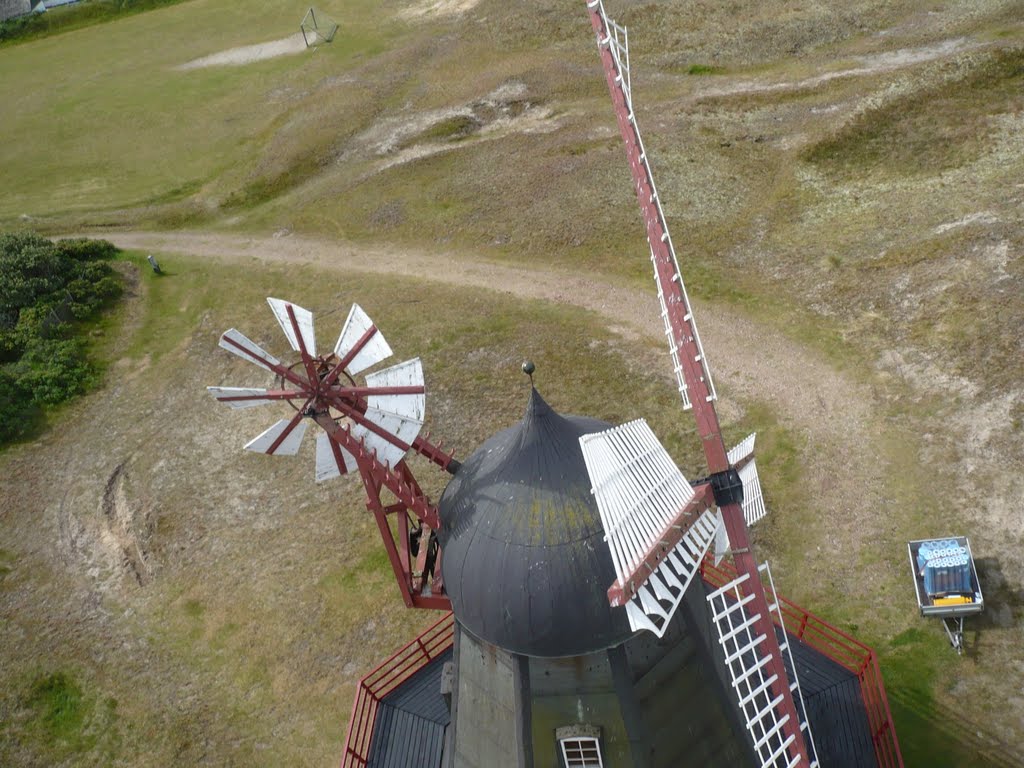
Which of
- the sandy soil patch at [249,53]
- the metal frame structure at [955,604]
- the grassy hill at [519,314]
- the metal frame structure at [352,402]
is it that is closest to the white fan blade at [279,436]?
the metal frame structure at [352,402]

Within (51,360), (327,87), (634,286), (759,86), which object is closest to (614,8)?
(759,86)

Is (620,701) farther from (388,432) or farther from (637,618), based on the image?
(388,432)

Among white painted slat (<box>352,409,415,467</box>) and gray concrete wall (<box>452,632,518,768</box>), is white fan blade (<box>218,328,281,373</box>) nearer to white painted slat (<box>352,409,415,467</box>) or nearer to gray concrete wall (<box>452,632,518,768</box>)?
white painted slat (<box>352,409,415,467</box>)

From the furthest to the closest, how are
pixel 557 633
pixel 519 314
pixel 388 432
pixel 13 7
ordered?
pixel 13 7 < pixel 519 314 < pixel 388 432 < pixel 557 633

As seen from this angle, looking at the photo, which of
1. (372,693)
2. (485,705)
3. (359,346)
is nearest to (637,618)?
(485,705)

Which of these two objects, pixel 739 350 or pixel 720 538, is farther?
pixel 739 350

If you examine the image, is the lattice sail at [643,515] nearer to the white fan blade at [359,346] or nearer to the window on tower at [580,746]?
the window on tower at [580,746]

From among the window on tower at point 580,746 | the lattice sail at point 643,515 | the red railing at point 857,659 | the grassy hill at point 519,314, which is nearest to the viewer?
the lattice sail at point 643,515

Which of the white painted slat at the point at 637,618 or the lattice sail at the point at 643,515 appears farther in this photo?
the lattice sail at the point at 643,515
